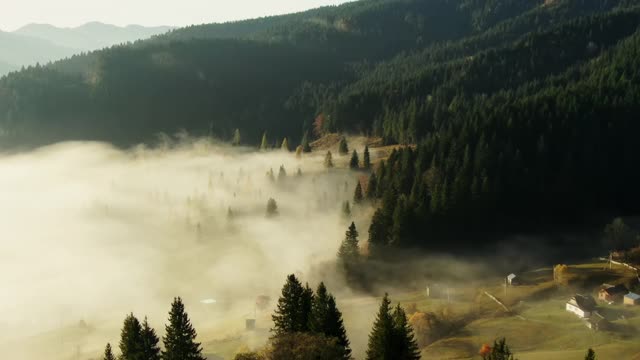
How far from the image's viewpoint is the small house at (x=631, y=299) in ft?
334

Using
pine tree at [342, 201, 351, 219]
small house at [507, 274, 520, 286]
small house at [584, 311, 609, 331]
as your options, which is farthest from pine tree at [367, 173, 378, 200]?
small house at [584, 311, 609, 331]

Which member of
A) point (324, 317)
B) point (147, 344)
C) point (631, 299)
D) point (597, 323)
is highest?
point (324, 317)

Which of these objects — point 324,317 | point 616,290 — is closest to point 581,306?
point 616,290

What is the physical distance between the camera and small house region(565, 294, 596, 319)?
325 feet

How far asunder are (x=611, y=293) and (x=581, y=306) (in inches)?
361

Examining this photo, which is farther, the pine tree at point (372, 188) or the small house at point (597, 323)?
the pine tree at point (372, 188)

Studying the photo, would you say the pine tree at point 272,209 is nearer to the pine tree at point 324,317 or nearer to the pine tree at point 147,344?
the pine tree at point 147,344

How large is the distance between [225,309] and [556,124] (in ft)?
328

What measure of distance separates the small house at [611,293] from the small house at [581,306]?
3.41 metres

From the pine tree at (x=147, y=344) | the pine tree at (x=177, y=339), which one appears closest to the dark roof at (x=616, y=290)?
the pine tree at (x=177, y=339)

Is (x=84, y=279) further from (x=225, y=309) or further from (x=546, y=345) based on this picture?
(x=546, y=345)

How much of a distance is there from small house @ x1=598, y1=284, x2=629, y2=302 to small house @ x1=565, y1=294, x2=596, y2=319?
11.2 feet

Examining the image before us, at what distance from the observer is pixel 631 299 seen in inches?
4016

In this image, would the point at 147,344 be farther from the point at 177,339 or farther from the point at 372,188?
the point at 372,188
